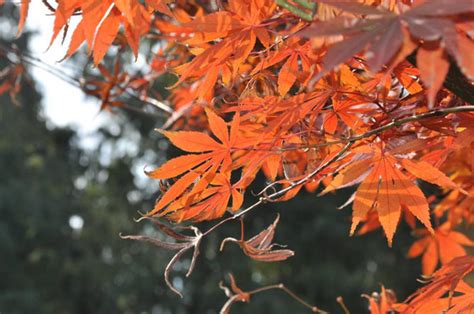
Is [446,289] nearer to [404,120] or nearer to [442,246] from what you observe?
[404,120]

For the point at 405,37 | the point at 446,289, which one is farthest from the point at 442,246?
the point at 405,37

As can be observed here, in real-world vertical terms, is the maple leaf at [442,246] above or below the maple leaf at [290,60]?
below

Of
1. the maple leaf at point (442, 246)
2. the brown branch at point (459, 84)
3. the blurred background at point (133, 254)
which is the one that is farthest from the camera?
the blurred background at point (133, 254)

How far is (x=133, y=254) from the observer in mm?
6551

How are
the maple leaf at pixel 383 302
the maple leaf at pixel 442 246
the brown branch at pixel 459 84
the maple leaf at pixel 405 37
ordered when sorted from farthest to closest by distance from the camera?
the maple leaf at pixel 442 246, the maple leaf at pixel 383 302, the brown branch at pixel 459 84, the maple leaf at pixel 405 37

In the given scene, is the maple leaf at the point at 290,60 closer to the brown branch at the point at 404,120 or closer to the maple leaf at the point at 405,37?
the brown branch at the point at 404,120

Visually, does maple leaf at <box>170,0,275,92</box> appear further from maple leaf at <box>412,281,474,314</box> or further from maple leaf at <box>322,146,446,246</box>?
maple leaf at <box>412,281,474,314</box>

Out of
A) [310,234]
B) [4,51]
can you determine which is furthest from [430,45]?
[310,234]

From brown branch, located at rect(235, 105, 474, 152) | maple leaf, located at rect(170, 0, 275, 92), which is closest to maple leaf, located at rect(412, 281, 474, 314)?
brown branch, located at rect(235, 105, 474, 152)

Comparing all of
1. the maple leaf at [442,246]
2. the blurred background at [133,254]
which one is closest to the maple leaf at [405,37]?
the maple leaf at [442,246]

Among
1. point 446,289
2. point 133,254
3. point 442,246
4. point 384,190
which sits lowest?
point 133,254

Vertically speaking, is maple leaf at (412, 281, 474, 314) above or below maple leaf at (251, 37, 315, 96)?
below

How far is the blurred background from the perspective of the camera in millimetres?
5891

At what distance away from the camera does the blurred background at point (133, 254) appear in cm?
589
